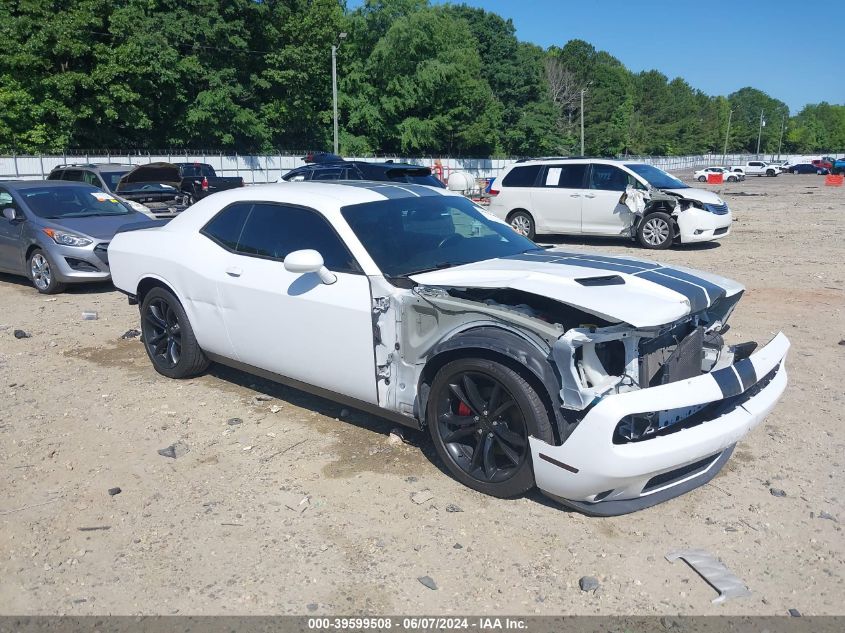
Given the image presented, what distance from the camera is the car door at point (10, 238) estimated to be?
9972 mm

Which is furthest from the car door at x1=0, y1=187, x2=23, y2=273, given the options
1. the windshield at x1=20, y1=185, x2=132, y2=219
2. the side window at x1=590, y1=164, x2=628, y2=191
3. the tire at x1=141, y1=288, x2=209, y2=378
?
the side window at x1=590, y1=164, x2=628, y2=191

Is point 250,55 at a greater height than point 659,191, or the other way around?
point 250,55

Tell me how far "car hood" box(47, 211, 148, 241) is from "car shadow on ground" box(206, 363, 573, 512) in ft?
15.0

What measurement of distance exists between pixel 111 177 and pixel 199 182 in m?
7.36

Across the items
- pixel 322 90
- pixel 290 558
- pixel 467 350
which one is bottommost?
pixel 290 558

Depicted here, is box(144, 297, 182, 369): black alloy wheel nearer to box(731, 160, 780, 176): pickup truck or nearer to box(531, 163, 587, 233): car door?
box(531, 163, 587, 233): car door

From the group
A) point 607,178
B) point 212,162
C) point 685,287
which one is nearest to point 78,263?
point 685,287

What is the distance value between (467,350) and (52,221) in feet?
27.0

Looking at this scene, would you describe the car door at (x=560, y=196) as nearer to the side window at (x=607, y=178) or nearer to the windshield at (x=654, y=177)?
the side window at (x=607, y=178)

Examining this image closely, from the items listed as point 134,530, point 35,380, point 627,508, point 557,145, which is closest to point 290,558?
point 134,530

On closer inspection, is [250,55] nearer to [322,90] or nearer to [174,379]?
[322,90]

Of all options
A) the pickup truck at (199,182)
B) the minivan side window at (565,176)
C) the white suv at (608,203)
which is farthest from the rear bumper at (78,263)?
the pickup truck at (199,182)

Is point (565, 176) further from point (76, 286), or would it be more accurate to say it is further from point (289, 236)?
point (289, 236)

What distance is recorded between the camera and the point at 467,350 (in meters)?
3.78
